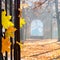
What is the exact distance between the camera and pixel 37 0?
12.7 meters

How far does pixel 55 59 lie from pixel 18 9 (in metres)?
6.39

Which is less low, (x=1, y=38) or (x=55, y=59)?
(x=1, y=38)

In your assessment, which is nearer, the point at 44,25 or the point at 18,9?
the point at 18,9

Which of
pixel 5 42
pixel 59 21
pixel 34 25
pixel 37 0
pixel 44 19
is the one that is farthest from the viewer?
pixel 34 25

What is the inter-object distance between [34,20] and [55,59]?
2666cm

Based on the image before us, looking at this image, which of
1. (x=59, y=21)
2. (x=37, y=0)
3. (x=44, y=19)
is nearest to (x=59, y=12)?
(x=59, y=21)

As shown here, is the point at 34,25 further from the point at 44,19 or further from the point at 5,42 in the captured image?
the point at 5,42

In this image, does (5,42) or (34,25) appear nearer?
(5,42)

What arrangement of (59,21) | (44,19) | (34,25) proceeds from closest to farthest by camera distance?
(59,21) → (44,19) → (34,25)

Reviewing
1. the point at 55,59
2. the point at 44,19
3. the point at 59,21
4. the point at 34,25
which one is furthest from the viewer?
the point at 34,25

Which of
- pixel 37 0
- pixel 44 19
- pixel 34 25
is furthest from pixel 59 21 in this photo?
pixel 34 25

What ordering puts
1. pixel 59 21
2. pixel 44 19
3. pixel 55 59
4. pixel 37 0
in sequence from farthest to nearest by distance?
pixel 44 19 → pixel 59 21 → pixel 37 0 → pixel 55 59

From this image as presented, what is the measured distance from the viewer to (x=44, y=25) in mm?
35219

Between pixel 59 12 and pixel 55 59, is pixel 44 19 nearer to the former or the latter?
pixel 59 12
